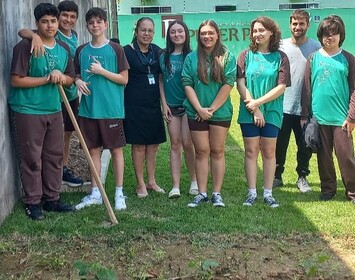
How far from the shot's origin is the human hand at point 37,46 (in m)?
4.96

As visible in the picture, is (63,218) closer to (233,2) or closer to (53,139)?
(53,139)

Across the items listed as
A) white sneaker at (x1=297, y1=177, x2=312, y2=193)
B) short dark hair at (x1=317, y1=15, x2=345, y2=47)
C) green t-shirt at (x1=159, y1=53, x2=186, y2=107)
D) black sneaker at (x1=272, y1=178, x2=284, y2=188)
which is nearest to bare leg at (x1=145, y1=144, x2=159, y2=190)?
green t-shirt at (x1=159, y1=53, x2=186, y2=107)

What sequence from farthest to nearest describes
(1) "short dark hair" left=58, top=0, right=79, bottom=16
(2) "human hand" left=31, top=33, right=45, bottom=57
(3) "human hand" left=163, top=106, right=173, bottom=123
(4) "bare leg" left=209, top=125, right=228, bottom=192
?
(3) "human hand" left=163, top=106, right=173, bottom=123, (1) "short dark hair" left=58, top=0, right=79, bottom=16, (4) "bare leg" left=209, top=125, right=228, bottom=192, (2) "human hand" left=31, top=33, right=45, bottom=57

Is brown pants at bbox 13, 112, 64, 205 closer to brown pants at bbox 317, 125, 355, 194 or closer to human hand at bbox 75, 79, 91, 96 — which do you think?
human hand at bbox 75, 79, 91, 96

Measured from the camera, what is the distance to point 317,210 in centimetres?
555

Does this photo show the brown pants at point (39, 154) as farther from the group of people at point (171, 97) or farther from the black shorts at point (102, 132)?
the black shorts at point (102, 132)

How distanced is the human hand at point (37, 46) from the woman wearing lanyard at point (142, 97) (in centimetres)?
102

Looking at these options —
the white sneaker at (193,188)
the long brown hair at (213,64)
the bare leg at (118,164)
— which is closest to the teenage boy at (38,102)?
the bare leg at (118,164)

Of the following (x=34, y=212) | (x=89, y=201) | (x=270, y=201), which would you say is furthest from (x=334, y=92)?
(x=34, y=212)

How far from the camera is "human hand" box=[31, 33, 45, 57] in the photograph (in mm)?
4965

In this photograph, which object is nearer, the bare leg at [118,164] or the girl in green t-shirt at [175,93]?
the bare leg at [118,164]

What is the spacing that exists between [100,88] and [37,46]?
73cm

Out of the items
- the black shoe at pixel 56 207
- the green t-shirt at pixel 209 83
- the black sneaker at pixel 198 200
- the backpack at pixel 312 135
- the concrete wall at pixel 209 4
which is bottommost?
the black sneaker at pixel 198 200

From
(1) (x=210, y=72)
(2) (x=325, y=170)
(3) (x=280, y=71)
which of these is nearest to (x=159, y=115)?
→ (1) (x=210, y=72)
